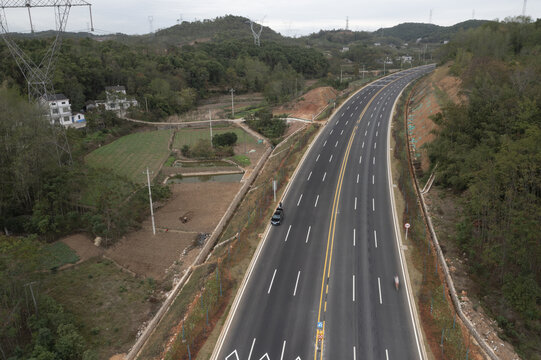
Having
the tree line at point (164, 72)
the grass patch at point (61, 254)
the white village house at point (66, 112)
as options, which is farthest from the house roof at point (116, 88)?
the grass patch at point (61, 254)

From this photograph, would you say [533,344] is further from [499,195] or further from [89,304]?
[89,304]

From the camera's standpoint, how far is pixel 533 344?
2562 centimetres

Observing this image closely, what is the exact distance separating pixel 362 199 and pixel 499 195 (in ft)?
52.7

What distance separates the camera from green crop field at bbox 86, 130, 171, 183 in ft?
216

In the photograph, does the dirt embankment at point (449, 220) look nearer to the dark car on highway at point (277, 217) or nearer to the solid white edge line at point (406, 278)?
the solid white edge line at point (406, 278)

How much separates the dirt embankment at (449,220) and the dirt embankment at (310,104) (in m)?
22.9

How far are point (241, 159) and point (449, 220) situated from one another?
1631 inches

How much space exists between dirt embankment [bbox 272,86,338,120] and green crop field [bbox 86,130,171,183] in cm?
3237

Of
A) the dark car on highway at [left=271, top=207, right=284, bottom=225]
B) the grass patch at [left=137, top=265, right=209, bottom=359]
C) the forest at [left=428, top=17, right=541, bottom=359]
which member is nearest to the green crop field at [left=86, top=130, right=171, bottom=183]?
the dark car on highway at [left=271, top=207, right=284, bottom=225]

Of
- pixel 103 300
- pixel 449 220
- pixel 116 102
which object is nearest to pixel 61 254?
pixel 103 300

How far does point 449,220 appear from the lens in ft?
136

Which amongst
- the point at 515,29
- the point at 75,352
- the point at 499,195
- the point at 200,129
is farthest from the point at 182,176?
the point at 515,29

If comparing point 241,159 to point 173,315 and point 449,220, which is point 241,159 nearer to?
point 449,220

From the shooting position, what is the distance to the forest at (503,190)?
1090 inches
